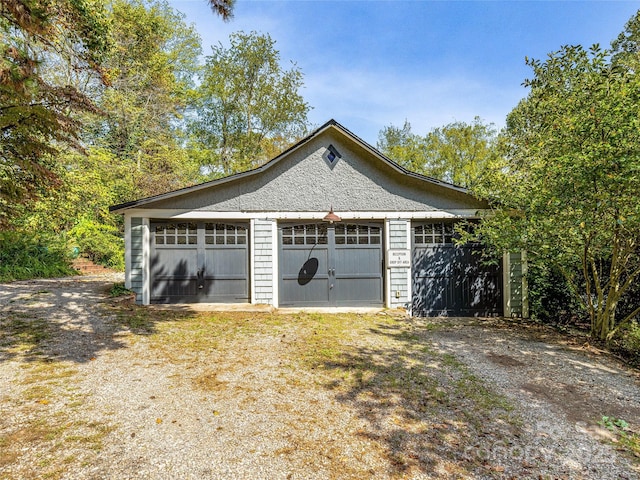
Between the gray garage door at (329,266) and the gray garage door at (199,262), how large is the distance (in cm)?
112

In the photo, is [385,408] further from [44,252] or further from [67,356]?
[44,252]

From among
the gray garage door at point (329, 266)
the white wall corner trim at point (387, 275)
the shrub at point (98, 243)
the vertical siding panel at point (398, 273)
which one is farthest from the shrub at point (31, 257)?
the vertical siding panel at point (398, 273)

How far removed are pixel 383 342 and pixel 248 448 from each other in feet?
11.8

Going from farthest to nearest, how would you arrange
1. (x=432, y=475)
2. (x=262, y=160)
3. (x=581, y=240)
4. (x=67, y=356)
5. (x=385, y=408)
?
(x=262, y=160), (x=581, y=240), (x=67, y=356), (x=385, y=408), (x=432, y=475)

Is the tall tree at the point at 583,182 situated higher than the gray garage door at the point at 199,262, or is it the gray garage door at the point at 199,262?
the tall tree at the point at 583,182

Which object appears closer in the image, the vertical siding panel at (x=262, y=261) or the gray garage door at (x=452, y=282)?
the vertical siding panel at (x=262, y=261)

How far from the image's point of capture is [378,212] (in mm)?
8375

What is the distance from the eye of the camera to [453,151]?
2000 cm

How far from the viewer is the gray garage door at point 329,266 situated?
8344 mm

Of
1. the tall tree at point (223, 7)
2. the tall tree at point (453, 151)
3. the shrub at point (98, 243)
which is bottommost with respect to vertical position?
the shrub at point (98, 243)

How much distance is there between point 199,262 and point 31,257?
8.77m

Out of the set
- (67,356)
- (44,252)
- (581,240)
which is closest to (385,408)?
(67,356)

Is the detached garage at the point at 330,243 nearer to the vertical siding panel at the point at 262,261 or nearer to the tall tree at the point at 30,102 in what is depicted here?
the vertical siding panel at the point at 262,261

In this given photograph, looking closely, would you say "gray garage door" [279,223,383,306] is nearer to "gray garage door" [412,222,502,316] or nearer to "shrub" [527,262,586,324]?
"gray garage door" [412,222,502,316]
